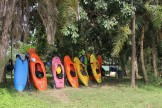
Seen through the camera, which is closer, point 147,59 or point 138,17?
point 138,17

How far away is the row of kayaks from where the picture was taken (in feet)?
34.8

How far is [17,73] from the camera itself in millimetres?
10523

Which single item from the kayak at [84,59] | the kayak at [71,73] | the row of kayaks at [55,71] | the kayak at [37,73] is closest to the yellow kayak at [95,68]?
the row of kayaks at [55,71]

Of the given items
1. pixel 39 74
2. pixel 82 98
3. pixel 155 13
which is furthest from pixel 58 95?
pixel 155 13

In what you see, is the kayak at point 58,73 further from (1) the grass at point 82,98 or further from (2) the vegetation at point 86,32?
(2) the vegetation at point 86,32

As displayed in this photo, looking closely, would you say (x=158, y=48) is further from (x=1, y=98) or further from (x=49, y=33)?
(x=1, y=98)

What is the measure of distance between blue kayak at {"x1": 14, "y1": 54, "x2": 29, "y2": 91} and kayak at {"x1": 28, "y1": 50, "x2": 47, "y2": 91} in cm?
34

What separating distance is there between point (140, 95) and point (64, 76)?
123 inches

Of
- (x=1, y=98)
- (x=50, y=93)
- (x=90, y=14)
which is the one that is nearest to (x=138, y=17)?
(x=90, y=14)

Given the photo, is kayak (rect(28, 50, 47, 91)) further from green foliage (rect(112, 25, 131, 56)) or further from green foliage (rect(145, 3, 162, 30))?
green foliage (rect(145, 3, 162, 30))

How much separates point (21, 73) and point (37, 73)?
0.79 m

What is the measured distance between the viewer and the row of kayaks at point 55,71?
34.8 ft

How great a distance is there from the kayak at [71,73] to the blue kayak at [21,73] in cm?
208

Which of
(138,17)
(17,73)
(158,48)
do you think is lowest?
(17,73)
